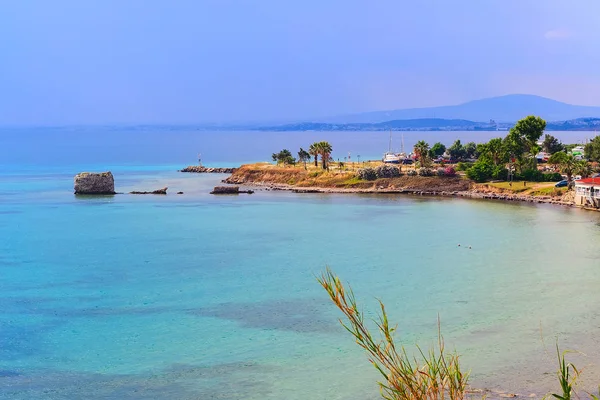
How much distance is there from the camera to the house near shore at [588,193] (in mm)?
74500

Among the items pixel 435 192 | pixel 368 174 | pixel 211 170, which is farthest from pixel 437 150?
pixel 211 170

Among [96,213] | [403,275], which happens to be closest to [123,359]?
[403,275]

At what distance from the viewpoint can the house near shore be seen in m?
74.5

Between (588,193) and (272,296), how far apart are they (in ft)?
166

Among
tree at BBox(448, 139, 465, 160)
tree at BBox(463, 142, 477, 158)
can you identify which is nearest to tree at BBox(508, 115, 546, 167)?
tree at BBox(463, 142, 477, 158)

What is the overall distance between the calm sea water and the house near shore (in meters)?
4.01

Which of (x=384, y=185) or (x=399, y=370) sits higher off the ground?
(x=399, y=370)

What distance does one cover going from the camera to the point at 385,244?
56.0 metres

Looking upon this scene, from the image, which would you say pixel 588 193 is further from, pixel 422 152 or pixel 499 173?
pixel 422 152

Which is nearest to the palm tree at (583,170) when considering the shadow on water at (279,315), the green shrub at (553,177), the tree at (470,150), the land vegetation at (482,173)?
the land vegetation at (482,173)

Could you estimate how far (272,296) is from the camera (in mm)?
38688

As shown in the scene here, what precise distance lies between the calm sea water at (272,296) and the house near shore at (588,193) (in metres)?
4.01

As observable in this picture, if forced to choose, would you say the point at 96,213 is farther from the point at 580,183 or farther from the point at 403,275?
the point at 580,183

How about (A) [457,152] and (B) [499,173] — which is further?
(A) [457,152]
